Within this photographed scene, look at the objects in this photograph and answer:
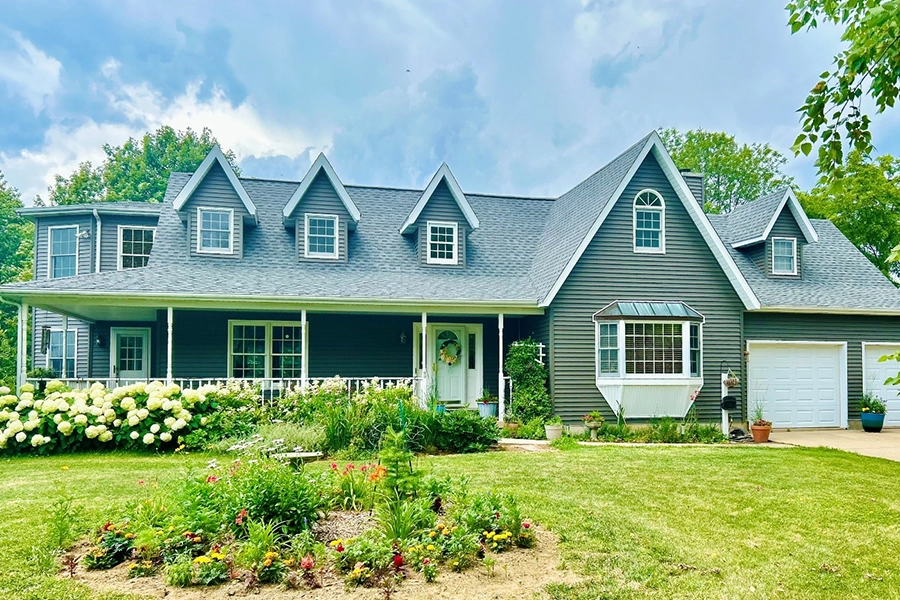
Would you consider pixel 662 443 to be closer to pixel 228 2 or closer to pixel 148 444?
pixel 148 444

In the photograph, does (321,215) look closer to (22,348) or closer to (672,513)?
(22,348)

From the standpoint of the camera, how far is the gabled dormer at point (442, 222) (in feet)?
52.6

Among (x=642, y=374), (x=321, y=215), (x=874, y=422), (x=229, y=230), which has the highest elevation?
(x=321, y=215)

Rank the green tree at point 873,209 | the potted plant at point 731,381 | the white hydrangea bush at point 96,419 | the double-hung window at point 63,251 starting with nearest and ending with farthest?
the white hydrangea bush at point 96,419, the potted plant at point 731,381, the double-hung window at point 63,251, the green tree at point 873,209

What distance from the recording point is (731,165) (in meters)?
35.2

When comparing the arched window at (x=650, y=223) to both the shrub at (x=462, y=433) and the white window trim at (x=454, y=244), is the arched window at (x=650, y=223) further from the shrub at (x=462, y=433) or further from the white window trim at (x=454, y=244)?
the shrub at (x=462, y=433)

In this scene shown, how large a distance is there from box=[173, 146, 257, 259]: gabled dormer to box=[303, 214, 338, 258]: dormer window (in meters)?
1.50

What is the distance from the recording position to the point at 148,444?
10.6 metres

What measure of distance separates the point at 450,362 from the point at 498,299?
2.80 meters

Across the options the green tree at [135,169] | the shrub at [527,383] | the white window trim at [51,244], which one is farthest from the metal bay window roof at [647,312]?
the green tree at [135,169]

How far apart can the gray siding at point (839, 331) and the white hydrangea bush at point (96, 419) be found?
42.3ft

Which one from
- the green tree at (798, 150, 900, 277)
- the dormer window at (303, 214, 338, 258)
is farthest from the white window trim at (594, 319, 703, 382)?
the green tree at (798, 150, 900, 277)

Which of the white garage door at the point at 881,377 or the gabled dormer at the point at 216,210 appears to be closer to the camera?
the gabled dormer at the point at 216,210

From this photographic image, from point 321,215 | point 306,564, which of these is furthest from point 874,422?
point 306,564
